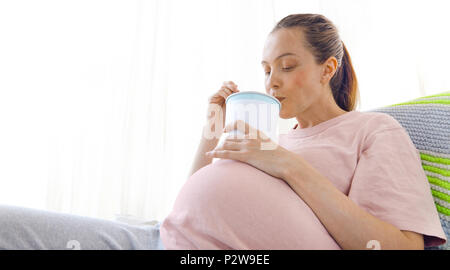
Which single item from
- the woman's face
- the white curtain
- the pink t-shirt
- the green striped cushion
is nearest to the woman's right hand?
the woman's face

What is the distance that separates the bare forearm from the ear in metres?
0.41

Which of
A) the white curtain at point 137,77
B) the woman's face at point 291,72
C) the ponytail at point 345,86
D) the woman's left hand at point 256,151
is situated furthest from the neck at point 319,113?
the white curtain at point 137,77

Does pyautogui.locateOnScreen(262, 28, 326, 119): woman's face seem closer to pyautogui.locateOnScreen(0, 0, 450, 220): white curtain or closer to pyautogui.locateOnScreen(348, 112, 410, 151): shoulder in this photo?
pyautogui.locateOnScreen(348, 112, 410, 151): shoulder

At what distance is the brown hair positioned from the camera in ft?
2.98

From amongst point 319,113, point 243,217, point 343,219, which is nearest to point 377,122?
point 319,113

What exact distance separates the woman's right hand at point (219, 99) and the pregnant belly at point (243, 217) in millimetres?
365

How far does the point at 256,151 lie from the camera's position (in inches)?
25.8

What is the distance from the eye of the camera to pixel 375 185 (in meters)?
0.62

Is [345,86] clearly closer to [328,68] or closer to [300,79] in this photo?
[328,68]

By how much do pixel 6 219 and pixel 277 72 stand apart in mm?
696

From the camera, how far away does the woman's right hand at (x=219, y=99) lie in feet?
3.10

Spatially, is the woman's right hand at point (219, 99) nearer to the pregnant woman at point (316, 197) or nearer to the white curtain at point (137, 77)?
the pregnant woman at point (316, 197)

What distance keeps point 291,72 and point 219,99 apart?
24 cm
